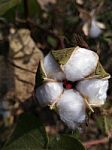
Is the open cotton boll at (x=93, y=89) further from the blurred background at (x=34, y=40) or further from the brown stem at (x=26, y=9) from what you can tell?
the brown stem at (x=26, y=9)

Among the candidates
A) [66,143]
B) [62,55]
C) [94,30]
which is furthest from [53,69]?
[94,30]

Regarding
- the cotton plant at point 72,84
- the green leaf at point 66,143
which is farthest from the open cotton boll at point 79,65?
the green leaf at point 66,143

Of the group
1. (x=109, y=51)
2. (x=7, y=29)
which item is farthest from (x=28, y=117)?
(x=7, y=29)

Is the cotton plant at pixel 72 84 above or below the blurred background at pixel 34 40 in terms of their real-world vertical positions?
above

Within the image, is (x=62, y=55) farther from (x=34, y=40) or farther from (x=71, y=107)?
(x=34, y=40)

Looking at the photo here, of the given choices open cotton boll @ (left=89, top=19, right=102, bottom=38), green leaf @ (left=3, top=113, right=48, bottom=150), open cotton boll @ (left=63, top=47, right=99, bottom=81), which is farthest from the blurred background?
open cotton boll @ (left=63, top=47, right=99, bottom=81)

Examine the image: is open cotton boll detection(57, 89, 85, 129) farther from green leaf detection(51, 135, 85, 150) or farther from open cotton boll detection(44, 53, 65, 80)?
green leaf detection(51, 135, 85, 150)
